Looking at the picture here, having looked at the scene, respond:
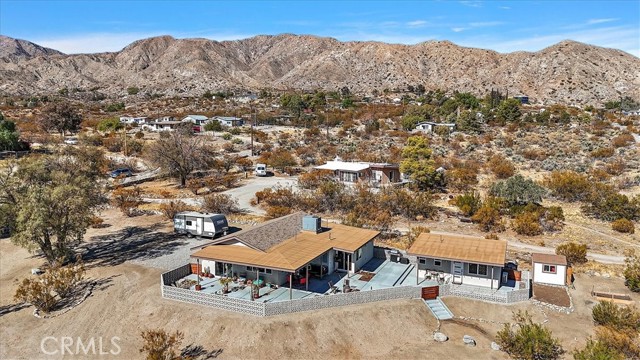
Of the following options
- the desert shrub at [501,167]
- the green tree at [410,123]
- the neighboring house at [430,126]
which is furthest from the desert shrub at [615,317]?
the green tree at [410,123]

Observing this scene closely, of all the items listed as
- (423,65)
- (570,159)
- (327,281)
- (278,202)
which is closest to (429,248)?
(327,281)

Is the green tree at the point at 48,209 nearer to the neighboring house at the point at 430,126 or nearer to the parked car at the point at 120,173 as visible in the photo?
the parked car at the point at 120,173

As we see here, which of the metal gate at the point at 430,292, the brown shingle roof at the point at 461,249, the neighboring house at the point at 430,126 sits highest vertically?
the neighboring house at the point at 430,126

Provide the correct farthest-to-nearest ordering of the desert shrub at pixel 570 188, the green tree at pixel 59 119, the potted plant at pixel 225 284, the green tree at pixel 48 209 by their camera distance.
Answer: the green tree at pixel 59 119 < the desert shrub at pixel 570 188 < the green tree at pixel 48 209 < the potted plant at pixel 225 284

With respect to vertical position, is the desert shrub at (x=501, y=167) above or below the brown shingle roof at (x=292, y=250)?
above

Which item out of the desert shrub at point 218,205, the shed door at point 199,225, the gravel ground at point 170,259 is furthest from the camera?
the desert shrub at point 218,205

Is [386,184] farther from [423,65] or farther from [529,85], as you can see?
[423,65]

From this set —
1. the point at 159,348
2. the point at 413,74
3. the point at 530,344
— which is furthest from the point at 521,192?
the point at 413,74
